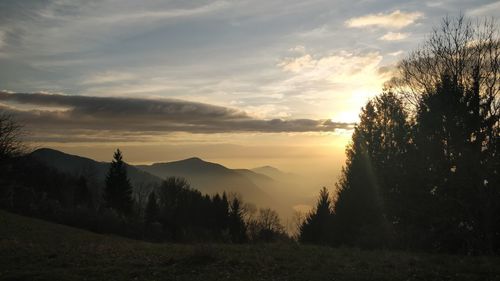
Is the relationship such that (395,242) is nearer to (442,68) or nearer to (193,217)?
(442,68)

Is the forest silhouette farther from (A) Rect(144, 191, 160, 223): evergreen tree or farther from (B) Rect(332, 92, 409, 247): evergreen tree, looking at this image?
(A) Rect(144, 191, 160, 223): evergreen tree

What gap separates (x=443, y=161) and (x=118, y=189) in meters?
61.2

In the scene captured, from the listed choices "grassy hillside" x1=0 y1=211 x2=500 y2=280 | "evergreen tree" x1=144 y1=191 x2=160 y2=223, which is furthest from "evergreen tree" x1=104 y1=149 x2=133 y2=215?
"grassy hillside" x1=0 y1=211 x2=500 y2=280

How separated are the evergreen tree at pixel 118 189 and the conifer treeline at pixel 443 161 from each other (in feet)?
163

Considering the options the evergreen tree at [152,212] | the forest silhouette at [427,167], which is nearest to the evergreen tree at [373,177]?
the forest silhouette at [427,167]

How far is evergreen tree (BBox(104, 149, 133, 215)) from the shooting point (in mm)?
73438

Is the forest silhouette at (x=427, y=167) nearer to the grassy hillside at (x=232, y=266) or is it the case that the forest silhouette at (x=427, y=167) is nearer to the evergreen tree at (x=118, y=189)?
→ the grassy hillside at (x=232, y=266)

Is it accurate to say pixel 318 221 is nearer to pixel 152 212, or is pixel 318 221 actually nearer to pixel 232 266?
pixel 232 266

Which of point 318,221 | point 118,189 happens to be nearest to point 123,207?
point 118,189

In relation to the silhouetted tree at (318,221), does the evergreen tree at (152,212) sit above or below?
below

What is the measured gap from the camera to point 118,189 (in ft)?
243

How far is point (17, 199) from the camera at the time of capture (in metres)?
66.8

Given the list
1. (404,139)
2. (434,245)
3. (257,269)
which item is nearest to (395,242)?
(434,245)

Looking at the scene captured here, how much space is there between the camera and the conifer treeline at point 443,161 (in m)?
22.0
